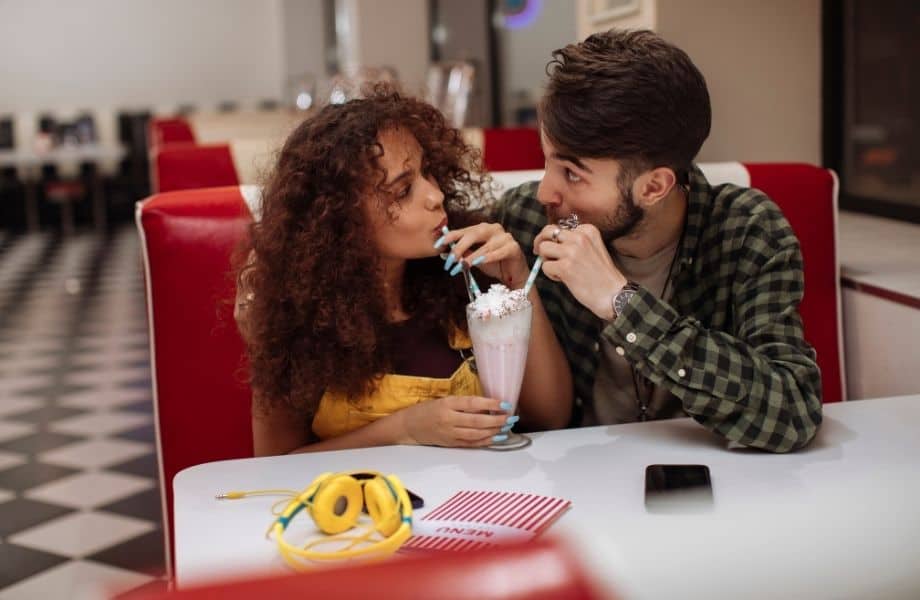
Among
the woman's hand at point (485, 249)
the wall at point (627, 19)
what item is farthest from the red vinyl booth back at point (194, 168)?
the woman's hand at point (485, 249)

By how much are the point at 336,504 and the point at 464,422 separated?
1.07 feet

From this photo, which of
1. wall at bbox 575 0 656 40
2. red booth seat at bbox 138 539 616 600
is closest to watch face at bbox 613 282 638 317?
red booth seat at bbox 138 539 616 600

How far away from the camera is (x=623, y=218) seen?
1599 mm

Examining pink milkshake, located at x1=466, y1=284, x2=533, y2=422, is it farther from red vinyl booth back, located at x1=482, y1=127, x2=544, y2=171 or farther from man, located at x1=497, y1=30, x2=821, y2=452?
red vinyl booth back, located at x1=482, y1=127, x2=544, y2=171

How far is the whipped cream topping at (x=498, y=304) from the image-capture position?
4.50 feet

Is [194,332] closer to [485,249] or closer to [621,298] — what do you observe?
[485,249]

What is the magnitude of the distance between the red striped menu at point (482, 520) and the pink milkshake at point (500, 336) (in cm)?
23

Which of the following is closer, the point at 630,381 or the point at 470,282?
the point at 470,282

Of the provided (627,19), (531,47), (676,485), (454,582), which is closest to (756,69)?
(627,19)

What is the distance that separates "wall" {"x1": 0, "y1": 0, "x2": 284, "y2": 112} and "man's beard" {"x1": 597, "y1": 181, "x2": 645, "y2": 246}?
38.5 ft

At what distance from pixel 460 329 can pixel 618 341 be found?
0.39m

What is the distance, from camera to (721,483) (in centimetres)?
125

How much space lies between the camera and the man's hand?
1405 mm

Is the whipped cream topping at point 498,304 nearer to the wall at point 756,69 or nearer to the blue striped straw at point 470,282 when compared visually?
the blue striped straw at point 470,282
